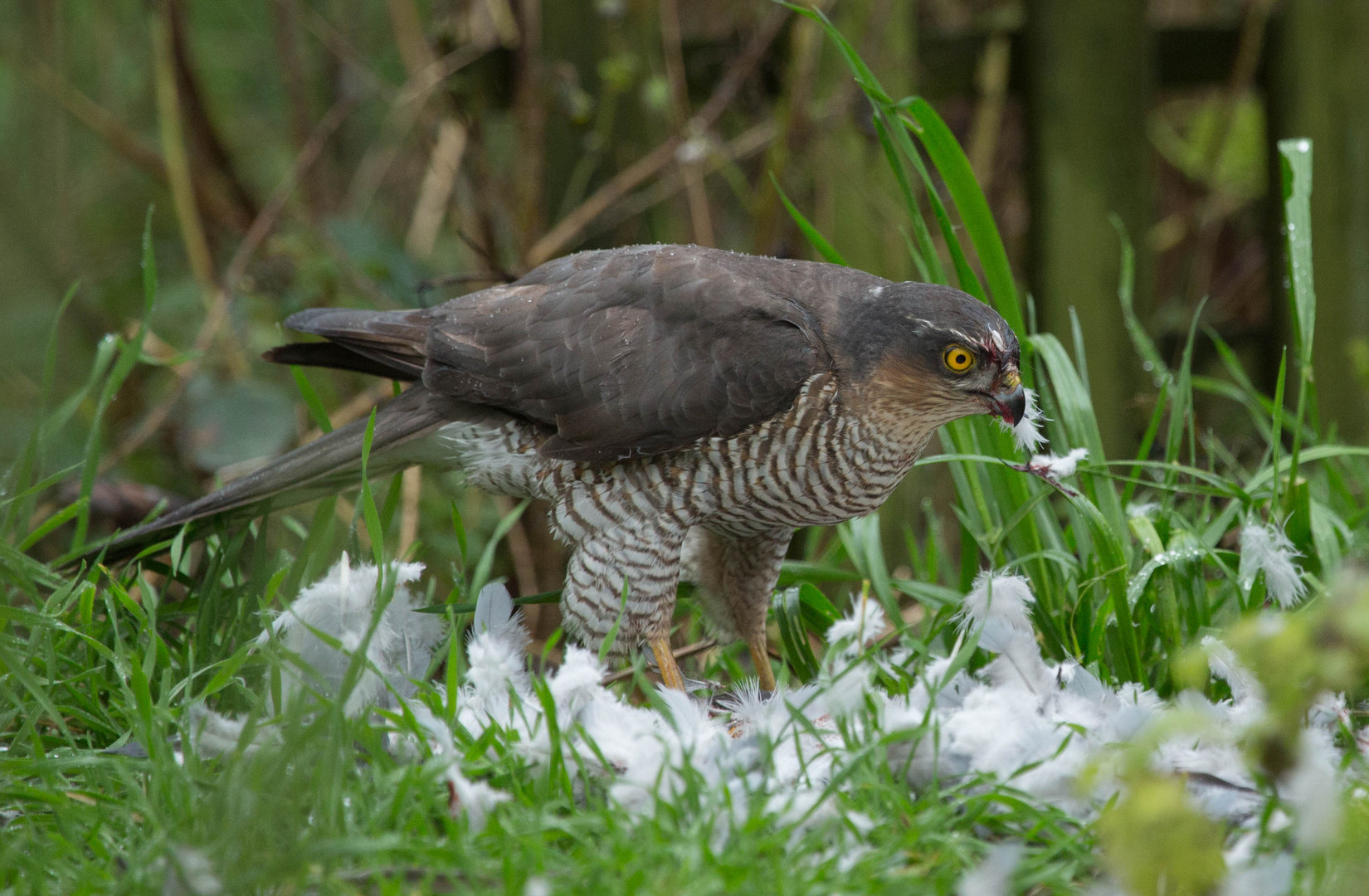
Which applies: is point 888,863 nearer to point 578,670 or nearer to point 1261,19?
point 578,670

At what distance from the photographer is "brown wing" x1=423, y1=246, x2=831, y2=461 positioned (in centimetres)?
222

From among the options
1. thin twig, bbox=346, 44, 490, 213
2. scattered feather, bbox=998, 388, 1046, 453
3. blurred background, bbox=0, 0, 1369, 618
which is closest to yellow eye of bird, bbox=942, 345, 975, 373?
scattered feather, bbox=998, 388, 1046, 453

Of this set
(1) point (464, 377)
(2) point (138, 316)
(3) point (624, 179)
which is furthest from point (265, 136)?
(1) point (464, 377)

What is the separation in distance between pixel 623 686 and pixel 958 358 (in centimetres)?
111

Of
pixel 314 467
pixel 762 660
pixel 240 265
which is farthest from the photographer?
pixel 240 265

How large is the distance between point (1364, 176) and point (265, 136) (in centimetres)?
582

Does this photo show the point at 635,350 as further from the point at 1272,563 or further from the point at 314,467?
the point at 1272,563

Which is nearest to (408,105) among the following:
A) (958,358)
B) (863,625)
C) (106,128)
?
(106,128)

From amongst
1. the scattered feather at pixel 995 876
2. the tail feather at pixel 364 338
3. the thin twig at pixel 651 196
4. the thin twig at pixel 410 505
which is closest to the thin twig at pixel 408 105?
the thin twig at pixel 651 196

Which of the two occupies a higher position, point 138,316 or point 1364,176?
point 1364,176

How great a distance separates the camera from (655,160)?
3.74 meters

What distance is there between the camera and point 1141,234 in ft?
12.5

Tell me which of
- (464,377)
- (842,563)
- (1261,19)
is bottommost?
(842,563)

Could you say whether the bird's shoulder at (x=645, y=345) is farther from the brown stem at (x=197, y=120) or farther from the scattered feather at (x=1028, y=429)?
the brown stem at (x=197, y=120)
